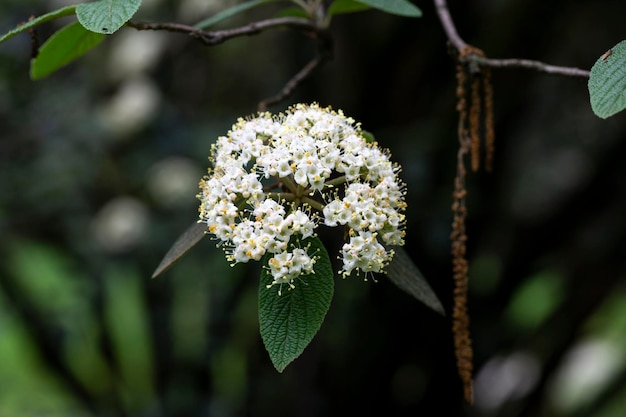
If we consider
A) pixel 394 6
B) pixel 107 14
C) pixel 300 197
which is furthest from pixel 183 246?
pixel 394 6

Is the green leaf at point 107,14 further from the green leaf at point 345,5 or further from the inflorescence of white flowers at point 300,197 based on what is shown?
the green leaf at point 345,5

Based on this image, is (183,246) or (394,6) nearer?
(183,246)

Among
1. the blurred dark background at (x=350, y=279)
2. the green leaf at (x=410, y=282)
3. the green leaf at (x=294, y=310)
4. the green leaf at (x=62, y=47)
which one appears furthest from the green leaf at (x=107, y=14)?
the blurred dark background at (x=350, y=279)

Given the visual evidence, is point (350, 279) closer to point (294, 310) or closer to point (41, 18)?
point (294, 310)

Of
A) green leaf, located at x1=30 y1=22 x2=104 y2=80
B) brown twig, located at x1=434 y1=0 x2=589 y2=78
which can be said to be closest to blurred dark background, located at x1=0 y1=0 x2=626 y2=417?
brown twig, located at x1=434 y1=0 x2=589 y2=78

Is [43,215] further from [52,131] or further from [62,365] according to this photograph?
[62,365]

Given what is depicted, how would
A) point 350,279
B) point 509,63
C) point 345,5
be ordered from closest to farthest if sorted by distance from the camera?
point 509,63, point 345,5, point 350,279

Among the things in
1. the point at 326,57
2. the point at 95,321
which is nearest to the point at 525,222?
the point at 326,57
